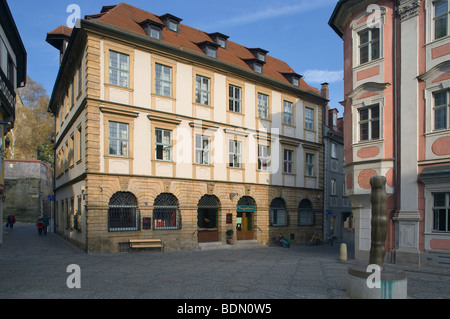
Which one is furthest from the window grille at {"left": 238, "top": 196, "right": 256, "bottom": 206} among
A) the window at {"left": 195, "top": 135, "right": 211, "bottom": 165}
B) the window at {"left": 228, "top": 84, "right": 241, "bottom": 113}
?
the window at {"left": 228, "top": 84, "right": 241, "bottom": 113}

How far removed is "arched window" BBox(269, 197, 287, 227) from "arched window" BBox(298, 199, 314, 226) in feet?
5.72

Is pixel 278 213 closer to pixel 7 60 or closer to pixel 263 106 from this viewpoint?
pixel 263 106

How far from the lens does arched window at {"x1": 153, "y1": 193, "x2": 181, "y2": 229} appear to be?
2230 cm

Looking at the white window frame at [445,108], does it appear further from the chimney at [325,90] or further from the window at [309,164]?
the chimney at [325,90]

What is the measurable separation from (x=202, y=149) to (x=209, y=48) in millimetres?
6602

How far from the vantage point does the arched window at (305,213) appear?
100 feet

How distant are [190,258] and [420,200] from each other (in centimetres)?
1032

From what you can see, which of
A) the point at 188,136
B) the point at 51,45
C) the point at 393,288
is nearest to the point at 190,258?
the point at 188,136

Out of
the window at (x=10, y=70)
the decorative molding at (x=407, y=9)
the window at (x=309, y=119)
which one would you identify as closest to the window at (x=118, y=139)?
the window at (x=10, y=70)

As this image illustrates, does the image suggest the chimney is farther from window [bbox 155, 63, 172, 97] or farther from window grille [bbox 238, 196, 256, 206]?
window [bbox 155, 63, 172, 97]

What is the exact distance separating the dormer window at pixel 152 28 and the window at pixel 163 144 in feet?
17.7

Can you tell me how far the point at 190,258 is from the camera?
62.6ft

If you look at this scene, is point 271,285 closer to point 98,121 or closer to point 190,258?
point 190,258

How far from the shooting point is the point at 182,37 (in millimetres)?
26047
